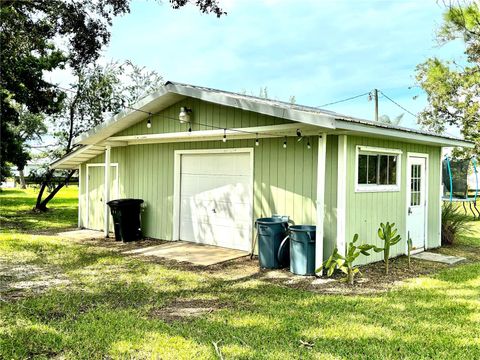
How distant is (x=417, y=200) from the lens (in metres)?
8.38

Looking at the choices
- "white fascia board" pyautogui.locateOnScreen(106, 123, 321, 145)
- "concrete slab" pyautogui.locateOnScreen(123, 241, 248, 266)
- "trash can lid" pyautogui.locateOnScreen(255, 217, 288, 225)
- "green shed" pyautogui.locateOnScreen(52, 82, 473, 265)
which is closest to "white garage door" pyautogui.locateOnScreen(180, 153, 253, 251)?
"green shed" pyautogui.locateOnScreen(52, 82, 473, 265)

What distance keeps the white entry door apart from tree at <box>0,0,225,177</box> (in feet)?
16.7

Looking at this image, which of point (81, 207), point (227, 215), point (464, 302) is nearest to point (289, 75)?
point (81, 207)

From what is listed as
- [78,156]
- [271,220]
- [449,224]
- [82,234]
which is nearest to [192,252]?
[271,220]

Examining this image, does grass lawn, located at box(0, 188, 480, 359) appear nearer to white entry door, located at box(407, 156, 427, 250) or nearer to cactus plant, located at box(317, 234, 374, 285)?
cactus plant, located at box(317, 234, 374, 285)

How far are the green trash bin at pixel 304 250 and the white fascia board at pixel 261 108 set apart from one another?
1.74 meters

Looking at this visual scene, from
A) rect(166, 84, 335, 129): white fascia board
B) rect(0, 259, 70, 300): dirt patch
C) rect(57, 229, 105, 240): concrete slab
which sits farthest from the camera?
rect(57, 229, 105, 240): concrete slab

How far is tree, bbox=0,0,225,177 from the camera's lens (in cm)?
768

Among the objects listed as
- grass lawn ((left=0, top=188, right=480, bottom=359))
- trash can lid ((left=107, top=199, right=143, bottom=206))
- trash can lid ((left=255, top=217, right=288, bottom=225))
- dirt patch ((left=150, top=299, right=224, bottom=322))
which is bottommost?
dirt patch ((left=150, top=299, right=224, bottom=322))

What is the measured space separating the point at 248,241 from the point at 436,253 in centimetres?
410

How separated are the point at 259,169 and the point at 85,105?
11.6m

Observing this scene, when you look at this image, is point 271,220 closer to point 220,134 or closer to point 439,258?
point 220,134

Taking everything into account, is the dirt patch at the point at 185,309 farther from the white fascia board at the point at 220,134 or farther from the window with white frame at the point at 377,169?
the window with white frame at the point at 377,169

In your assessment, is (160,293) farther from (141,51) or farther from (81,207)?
(141,51)
